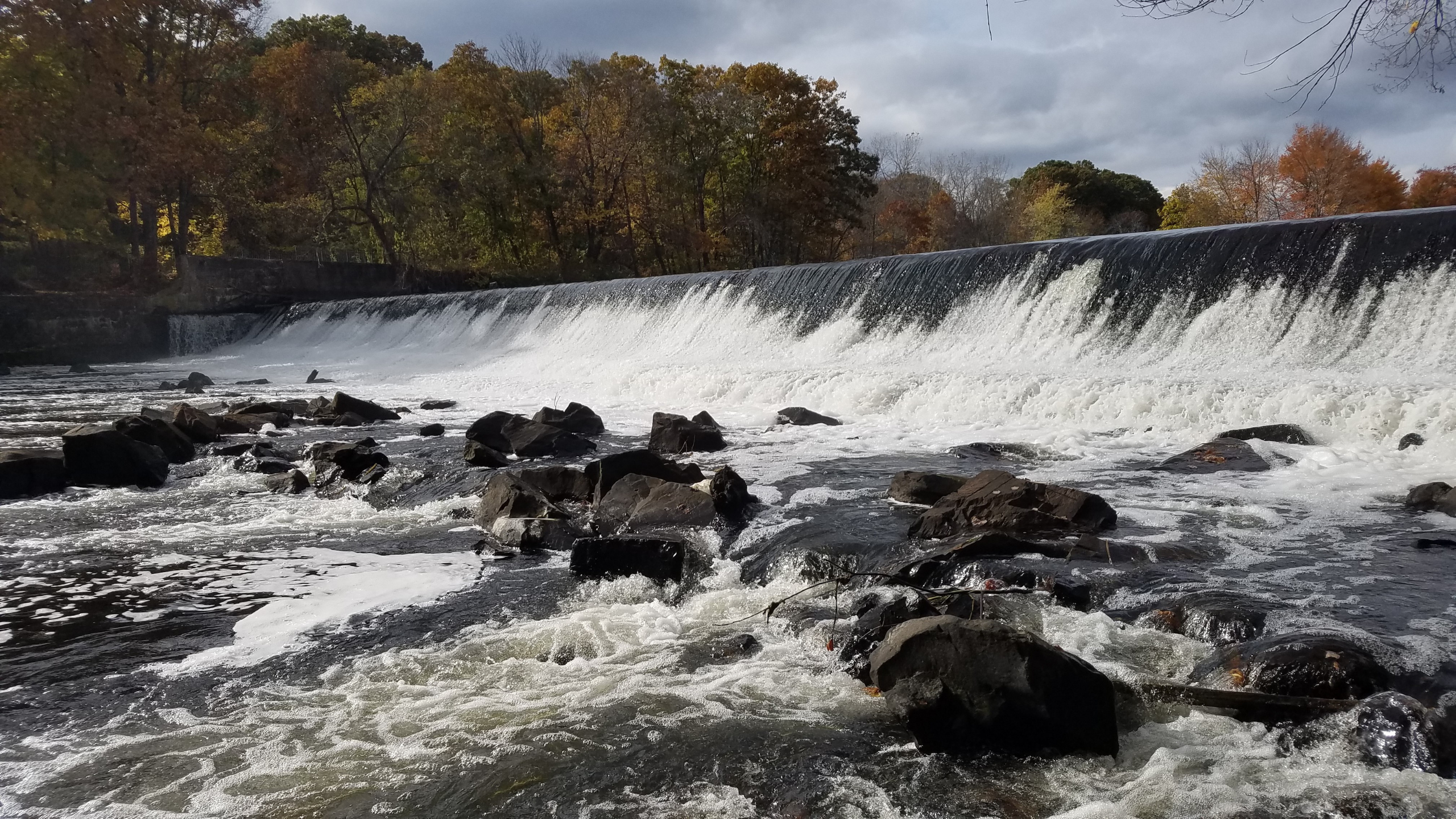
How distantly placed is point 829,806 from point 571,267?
37.9 m

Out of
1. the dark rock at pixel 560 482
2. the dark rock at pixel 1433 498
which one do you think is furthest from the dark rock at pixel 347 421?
the dark rock at pixel 1433 498

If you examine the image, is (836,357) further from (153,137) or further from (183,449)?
(153,137)

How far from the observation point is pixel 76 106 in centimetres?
3045

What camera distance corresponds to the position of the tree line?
30812 millimetres

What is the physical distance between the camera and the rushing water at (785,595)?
3.10 m

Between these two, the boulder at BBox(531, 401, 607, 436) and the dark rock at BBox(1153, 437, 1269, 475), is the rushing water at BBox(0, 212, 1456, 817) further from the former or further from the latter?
the boulder at BBox(531, 401, 607, 436)

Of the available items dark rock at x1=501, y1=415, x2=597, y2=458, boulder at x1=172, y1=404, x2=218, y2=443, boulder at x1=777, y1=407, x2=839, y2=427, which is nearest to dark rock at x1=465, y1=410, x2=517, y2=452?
dark rock at x1=501, y1=415, x2=597, y2=458

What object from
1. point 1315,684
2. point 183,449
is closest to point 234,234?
point 183,449

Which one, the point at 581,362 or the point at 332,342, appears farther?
the point at 332,342

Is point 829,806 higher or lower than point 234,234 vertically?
lower

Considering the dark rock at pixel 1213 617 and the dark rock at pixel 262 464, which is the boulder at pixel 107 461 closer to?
the dark rock at pixel 262 464

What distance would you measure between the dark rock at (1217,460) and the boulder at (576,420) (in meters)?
6.67

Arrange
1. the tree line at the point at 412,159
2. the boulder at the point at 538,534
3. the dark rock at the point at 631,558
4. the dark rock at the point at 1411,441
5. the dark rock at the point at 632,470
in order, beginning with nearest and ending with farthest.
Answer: the dark rock at the point at 631,558
the boulder at the point at 538,534
the dark rock at the point at 632,470
the dark rock at the point at 1411,441
the tree line at the point at 412,159

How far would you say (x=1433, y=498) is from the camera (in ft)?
20.2
